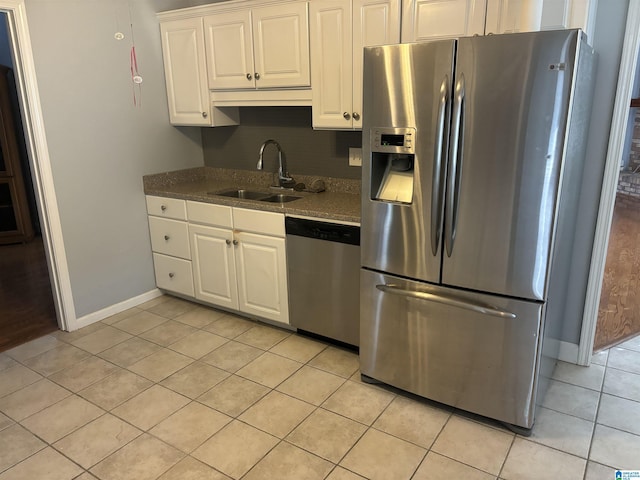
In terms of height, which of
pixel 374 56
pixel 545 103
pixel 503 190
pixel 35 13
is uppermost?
pixel 35 13

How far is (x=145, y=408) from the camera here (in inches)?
95.3

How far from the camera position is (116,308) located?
3.52 m

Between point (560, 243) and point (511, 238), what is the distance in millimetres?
247

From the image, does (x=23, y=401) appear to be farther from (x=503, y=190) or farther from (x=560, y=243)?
(x=560, y=243)

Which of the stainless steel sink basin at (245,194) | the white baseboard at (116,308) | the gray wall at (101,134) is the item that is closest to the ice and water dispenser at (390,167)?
the stainless steel sink basin at (245,194)

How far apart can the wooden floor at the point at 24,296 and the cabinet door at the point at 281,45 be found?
226 centimetres

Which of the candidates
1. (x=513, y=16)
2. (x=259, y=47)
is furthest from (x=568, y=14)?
(x=259, y=47)

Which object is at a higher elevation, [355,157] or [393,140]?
[393,140]

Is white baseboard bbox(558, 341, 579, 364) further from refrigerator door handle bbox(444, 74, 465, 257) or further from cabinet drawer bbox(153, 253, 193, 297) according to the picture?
cabinet drawer bbox(153, 253, 193, 297)

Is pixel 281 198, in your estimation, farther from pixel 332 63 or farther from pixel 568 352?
pixel 568 352

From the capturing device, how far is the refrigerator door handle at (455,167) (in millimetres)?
1938

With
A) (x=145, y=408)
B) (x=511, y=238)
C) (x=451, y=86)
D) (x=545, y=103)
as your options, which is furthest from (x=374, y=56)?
(x=145, y=408)

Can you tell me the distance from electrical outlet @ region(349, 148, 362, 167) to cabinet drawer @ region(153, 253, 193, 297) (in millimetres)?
1383

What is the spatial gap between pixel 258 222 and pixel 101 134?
1262mm
